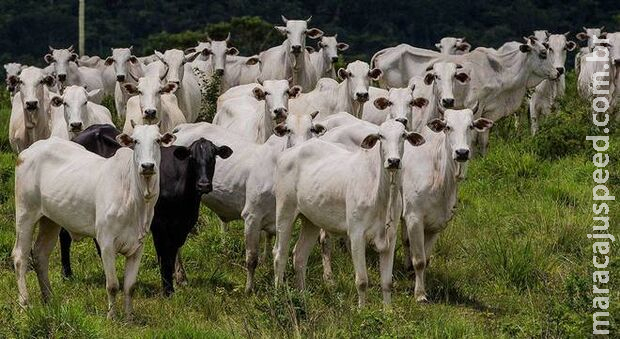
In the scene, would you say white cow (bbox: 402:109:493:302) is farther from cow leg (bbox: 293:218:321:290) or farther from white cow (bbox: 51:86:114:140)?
white cow (bbox: 51:86:114:140)

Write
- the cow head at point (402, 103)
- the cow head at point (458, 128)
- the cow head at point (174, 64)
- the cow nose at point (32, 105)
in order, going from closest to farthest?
the cow head at point (458, 128) → the cow head at point (402, 103) → the cow nose at point (32, 105) → the cow head at point (174, 64)

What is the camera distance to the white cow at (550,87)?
18312mm

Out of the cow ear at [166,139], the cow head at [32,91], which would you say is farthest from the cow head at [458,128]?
the cow head at [32,91]

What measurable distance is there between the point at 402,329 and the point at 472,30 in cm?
4232

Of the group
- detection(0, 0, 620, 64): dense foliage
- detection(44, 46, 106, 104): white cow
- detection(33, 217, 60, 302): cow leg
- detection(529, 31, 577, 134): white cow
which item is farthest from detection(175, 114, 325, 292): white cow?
detection(0, 0, 620, 64): dense foliage

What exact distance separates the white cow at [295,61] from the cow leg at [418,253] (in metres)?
7.37

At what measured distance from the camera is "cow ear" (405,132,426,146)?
1055 cm

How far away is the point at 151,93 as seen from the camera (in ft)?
47.1

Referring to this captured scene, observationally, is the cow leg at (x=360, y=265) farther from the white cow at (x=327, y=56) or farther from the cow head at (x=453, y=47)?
the cow head at (x=453, y=47)

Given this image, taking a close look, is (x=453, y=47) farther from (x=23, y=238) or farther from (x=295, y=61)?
(x=23, y=238)

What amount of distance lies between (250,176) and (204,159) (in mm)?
658

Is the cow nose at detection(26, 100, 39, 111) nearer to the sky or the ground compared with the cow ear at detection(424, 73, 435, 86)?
nearer to the ground

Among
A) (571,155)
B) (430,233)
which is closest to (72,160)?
(430,233)

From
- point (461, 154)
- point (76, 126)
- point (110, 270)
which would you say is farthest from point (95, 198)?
point (76, 126)
